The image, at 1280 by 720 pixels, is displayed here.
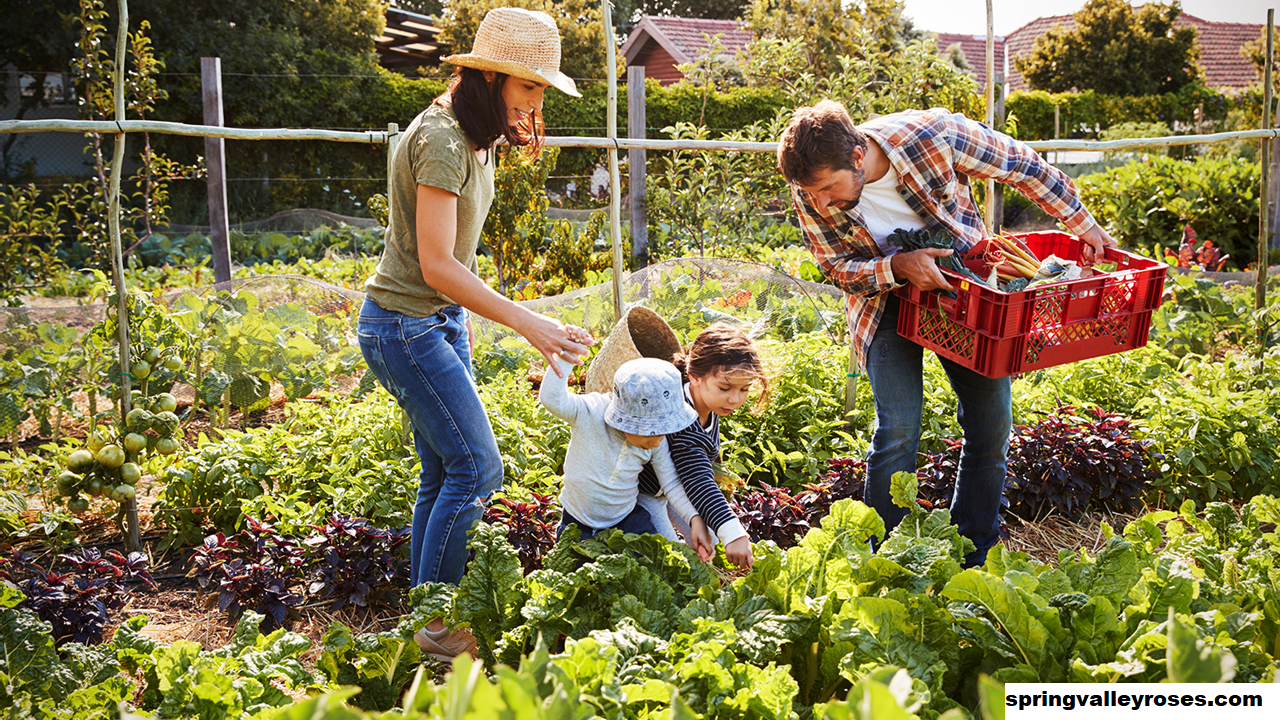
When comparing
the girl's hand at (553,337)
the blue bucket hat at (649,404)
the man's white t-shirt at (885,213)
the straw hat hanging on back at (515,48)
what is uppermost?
the straw hat hanging on back at (515,48)

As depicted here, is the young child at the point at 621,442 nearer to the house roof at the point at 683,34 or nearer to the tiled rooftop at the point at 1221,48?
the house roof at the point at 683,34

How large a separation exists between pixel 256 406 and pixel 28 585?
1.64 meters

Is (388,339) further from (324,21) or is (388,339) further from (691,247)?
(324,21)

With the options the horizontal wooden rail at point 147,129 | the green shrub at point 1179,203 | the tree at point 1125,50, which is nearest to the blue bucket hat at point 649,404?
the horizontal wooden rail at point 147,129

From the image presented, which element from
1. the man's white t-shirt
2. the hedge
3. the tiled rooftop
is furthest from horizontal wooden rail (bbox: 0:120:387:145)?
the tiled rooftop

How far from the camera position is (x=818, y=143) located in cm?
212

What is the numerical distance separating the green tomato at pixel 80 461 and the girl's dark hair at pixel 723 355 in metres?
1.82

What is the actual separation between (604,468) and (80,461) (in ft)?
5.32

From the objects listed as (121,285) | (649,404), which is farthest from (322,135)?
(649,404)

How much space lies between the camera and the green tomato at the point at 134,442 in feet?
8.81

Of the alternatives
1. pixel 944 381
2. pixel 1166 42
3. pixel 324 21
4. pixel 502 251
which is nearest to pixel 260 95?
pixel 324 21

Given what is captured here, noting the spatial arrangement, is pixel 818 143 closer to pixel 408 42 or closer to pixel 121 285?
pixel 121 285

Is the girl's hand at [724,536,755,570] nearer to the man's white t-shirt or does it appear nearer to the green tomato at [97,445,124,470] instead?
the man's white t-shirt

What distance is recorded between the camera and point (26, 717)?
5.00 ft
